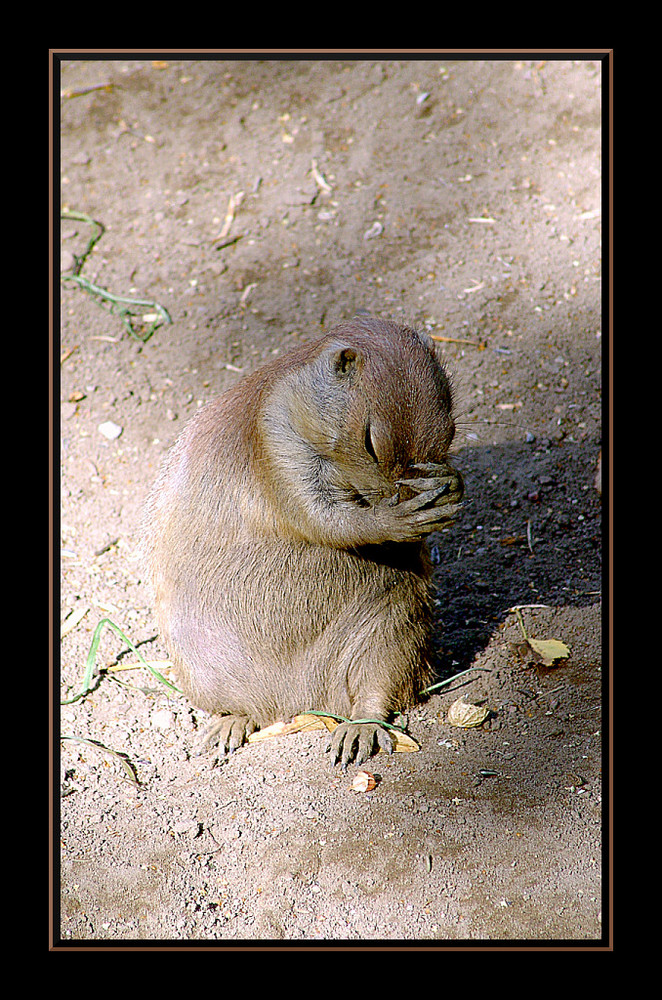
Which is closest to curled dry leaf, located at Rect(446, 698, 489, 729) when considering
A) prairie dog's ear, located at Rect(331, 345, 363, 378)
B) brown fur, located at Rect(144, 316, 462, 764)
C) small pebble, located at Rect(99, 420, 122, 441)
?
brown fur, located at Rect(144, 316, 462, 764)

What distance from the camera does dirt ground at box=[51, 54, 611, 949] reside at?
9.95 feet

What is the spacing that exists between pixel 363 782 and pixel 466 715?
0.55 meters

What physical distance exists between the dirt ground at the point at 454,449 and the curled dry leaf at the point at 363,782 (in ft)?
0.13

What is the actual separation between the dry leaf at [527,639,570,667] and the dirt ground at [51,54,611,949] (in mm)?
48

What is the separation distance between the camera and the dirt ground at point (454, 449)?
9.95 feet

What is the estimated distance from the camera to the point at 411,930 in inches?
112

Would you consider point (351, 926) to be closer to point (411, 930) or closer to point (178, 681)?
point (411, 930)

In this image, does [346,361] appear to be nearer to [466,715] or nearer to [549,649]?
[466,715]

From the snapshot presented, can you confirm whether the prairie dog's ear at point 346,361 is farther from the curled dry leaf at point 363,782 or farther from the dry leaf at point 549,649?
the dry leaf at point 549,649

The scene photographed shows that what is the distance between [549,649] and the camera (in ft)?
13.0

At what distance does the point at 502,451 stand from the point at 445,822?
7.77 ft

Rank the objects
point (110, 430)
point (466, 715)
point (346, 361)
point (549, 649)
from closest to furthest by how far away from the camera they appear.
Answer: point (346, 361)
point (466, 715)
point (549, 649)
point (110, 430)

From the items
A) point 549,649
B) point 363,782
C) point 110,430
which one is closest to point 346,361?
point 363,782

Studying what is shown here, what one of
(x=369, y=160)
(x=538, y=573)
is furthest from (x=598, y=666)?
(x=369, y=160)
